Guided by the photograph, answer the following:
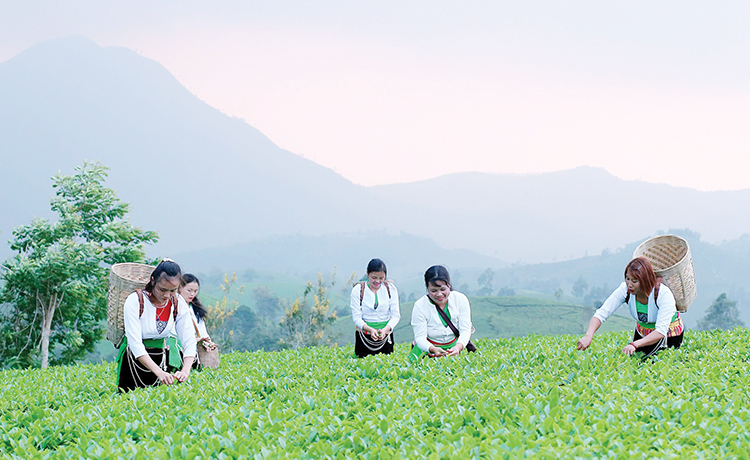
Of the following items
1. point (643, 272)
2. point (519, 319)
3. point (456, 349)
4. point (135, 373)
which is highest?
point (643, 272)

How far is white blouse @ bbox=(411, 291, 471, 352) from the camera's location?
6590 millimetres

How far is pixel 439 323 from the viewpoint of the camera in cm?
666

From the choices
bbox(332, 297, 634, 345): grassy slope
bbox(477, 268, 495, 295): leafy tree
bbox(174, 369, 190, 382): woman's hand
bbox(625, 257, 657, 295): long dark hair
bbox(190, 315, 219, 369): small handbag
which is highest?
bbox(625, 257, 657, 295): long dark hair

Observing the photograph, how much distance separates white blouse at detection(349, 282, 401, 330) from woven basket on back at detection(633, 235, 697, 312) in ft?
10.6

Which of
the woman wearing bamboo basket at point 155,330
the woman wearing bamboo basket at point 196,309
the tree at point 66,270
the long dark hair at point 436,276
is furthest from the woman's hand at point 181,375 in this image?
the tree at point 66,270

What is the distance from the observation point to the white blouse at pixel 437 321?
6.59m

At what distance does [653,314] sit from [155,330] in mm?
5145

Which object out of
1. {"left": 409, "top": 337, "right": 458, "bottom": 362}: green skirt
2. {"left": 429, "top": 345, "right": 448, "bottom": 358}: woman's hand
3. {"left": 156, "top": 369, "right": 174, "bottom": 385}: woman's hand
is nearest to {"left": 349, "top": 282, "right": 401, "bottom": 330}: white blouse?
{"left": 409, "top": 337, "right": 458, "bottom": 362}: green skirt

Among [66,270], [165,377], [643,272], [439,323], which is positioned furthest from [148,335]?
[66,270]

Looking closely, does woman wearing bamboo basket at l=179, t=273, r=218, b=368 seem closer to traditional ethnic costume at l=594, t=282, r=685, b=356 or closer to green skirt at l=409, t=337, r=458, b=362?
green skirt at l=409, t=337, r=458, b=362

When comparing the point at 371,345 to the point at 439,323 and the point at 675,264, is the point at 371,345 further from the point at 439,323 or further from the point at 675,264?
the point at 675,264

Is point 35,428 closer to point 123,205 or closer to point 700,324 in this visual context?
point 123,205

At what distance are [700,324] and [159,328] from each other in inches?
2456

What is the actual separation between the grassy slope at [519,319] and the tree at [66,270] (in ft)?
160
